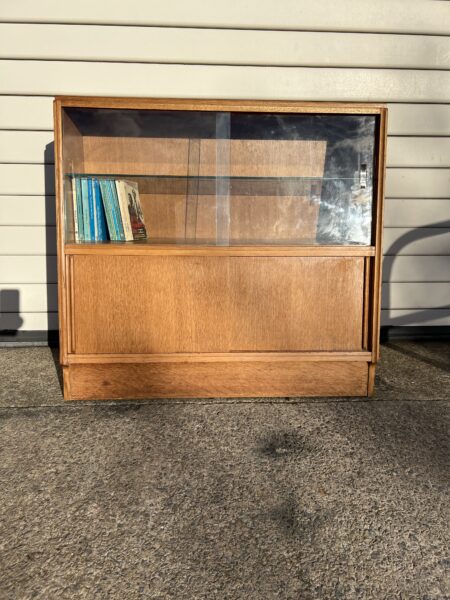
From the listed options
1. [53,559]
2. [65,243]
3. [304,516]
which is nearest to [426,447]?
[304,516]

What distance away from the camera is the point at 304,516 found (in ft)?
4.83

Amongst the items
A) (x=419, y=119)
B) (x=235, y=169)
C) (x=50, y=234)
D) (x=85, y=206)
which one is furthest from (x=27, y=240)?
(x=419, y=119)

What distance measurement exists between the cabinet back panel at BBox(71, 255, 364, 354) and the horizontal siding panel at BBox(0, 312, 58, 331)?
1.10m

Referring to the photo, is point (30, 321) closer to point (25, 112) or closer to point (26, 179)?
point (26, 179)

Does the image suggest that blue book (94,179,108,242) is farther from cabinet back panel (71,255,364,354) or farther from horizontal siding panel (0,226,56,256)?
horizontal siding panel (0,226,56,256)

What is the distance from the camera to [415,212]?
3.38 m

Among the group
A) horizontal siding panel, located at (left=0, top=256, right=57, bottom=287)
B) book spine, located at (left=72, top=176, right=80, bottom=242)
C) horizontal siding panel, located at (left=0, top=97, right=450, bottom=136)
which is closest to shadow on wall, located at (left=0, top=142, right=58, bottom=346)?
horizontal siding panel, located at (left=0, top=256, right=57, bottom=287)

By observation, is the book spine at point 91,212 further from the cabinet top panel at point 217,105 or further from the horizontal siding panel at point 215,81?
the horizontal siding panel at point 215,81

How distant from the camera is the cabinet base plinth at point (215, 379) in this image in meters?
2.38

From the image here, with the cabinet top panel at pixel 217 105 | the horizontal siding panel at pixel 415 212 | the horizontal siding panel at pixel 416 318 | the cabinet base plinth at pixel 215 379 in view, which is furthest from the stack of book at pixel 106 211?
the horizontal siding panel at pixel 416 318

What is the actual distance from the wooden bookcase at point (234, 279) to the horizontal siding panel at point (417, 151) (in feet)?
3.53

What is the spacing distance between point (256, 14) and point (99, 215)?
1.69 metres

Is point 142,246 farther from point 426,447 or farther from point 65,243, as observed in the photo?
point 426,447

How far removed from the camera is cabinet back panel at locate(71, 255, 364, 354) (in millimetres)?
Answer: 2342
